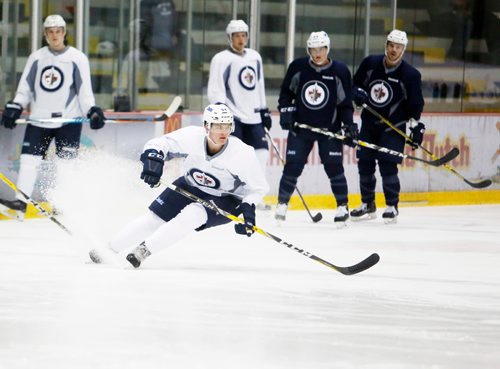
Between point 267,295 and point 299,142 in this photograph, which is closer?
point 267,295

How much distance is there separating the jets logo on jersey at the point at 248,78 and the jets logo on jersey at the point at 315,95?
396 mm

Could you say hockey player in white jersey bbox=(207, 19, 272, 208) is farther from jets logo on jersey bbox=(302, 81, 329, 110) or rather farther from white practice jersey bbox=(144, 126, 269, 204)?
white practice jersey bbox=(144, 126, 269, 204)

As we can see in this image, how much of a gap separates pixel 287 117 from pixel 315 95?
0.66ft

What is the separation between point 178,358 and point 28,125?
3845 millimetres

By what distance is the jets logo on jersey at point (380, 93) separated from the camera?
8141 millimetres

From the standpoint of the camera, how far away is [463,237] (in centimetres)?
779

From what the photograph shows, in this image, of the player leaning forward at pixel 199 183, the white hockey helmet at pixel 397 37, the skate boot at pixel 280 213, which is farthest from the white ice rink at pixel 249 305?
the white hockey helmet at pixel 397 37

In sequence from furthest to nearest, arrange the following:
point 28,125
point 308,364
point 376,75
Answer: point 376,75 < point 28,125 < point 308,364

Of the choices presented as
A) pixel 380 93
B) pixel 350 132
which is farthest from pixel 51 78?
pixel 380 93

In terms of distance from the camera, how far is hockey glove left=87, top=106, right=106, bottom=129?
7570 mm

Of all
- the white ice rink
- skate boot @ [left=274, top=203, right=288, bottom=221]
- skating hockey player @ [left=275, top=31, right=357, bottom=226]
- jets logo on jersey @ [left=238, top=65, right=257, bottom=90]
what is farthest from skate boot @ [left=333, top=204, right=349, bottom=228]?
jets logo on jersey @ [left=238, top=65, right=257, bottom=90]

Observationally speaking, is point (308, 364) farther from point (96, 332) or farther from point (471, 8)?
point (471, 8)

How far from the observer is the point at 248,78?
321 inches

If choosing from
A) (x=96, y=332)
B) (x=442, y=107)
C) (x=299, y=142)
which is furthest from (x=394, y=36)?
(x=96, y=332)
